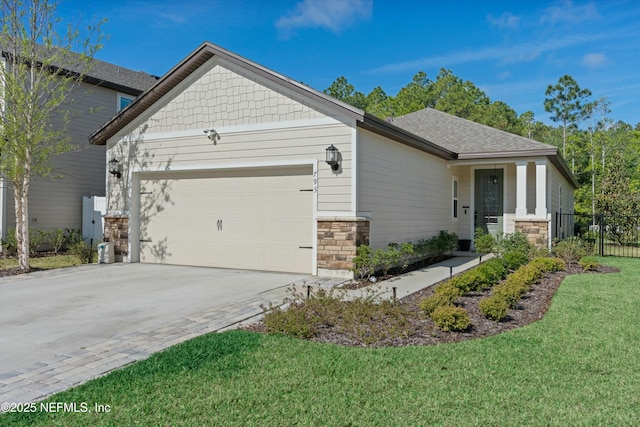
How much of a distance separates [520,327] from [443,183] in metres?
8.85

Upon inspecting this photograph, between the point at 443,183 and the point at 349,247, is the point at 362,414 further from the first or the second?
the point at 443,183

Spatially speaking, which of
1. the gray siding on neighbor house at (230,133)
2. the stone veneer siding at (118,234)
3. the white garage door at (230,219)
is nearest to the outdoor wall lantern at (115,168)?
the gray siding on neighbor house at (230,133)

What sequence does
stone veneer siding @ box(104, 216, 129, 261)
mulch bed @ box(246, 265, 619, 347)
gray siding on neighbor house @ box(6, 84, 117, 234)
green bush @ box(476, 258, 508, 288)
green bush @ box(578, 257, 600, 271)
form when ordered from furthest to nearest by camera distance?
gray siding on neighbor house @ box(6, 84, 117, 234)
stone veneer siding @ box(104, 216, 129, 261)
green bush @ box(578, 257, 600, 271)
green bush @ box(476, 258, 508, 288)
mulch bed @ box(246, 265, 619, 347)

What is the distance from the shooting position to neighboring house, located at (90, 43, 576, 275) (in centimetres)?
888

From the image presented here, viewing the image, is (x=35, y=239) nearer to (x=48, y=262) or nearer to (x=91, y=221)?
(x=48, y=262)

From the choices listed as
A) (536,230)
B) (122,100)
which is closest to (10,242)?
(122,100)

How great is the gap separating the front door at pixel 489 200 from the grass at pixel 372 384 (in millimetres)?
9823

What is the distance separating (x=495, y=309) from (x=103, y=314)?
503 cm

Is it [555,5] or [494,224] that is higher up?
[555,5]

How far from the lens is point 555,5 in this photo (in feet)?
40.3

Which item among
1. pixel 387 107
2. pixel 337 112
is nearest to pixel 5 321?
pixel 337 112

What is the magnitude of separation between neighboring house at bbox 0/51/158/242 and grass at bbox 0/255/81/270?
1.68m

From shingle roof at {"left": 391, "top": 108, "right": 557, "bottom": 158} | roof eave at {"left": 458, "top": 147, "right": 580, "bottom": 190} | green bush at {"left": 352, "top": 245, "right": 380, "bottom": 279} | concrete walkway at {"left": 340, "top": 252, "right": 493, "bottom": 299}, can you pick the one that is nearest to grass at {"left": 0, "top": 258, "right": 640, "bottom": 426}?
concrete walkway at {"left": 340, "top": 252, "right": 493, "bottom": 299}

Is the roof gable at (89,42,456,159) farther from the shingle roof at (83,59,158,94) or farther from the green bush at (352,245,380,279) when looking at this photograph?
the shingle roof at (83,59,158,94)
